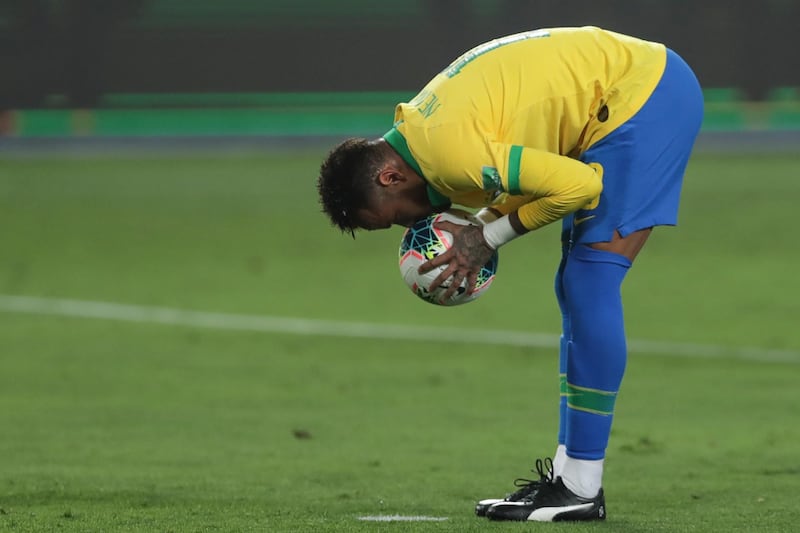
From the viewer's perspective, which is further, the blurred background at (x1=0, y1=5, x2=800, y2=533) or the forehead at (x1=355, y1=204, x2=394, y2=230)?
the blurred background at (x1=0, y1=5, x2=800, y2=533)

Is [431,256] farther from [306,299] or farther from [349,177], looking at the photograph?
[306,299]

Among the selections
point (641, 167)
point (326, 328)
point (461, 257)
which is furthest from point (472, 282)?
point (326, 328)

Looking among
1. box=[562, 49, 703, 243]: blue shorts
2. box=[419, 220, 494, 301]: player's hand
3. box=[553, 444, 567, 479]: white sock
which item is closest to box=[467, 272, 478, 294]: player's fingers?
box=[419, 220, 494, 301]: player's hand

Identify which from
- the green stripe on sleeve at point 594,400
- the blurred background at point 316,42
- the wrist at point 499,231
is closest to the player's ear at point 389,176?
the wrist at point 499,231

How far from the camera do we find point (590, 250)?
15.9 ft

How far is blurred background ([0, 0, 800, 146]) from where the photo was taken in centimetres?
1706

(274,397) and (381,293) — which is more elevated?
(274,397)

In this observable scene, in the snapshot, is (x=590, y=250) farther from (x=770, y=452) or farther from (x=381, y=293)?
(x=381, y=293)

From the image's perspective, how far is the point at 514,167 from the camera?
454 cm

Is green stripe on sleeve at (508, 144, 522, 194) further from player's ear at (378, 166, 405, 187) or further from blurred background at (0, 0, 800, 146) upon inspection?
blurred background at (0, 0, 800, 146)

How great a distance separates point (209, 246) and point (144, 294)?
2.52 meters

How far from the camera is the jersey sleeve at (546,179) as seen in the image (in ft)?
14.9

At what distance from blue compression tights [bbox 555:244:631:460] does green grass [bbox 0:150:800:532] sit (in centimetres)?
32

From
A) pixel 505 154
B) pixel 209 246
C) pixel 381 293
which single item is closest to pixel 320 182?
pixel 505 154
